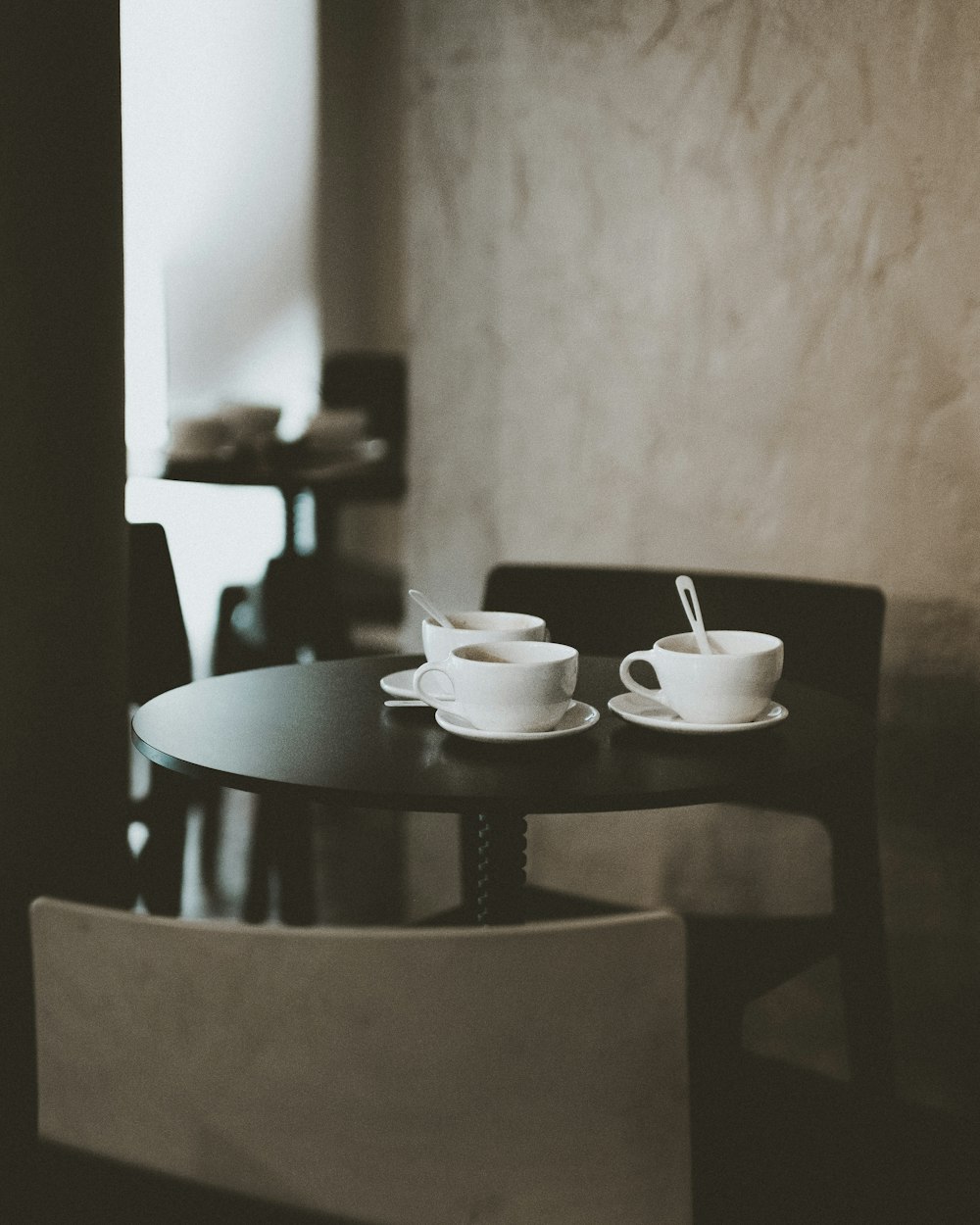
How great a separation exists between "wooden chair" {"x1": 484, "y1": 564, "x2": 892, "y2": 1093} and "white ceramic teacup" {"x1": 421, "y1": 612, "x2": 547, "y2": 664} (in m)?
0.43

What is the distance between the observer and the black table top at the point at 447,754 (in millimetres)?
1021

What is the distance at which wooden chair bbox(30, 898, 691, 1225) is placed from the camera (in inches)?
25.6

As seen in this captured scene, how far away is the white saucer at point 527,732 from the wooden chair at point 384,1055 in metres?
0.46

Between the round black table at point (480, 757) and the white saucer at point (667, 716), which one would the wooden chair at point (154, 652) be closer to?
the round black table at point (480, 757)

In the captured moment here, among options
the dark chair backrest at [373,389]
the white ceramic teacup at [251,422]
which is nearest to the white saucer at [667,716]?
the white ceramic teacup at [251,422]

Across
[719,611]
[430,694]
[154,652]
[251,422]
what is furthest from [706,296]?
[251,422]

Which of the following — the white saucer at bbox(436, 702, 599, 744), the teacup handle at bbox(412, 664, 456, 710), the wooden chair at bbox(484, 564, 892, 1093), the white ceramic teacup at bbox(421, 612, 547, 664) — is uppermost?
the white ceramic teacup at bbox(421, 612, 547, 664)

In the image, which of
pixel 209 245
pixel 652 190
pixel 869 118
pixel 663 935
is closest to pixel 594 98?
pixel 652 190

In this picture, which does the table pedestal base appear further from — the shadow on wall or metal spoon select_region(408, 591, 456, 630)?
the shadow on wall

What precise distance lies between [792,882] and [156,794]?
1019 mm

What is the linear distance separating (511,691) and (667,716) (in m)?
0.19

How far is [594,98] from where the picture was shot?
218 cm

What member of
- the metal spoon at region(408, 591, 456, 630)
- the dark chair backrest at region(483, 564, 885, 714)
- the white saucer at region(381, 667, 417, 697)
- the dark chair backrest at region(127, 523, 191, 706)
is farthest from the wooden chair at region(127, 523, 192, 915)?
the metal spoon at region(408, 591, 456, 630)

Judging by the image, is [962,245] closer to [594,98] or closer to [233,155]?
[594,98]
